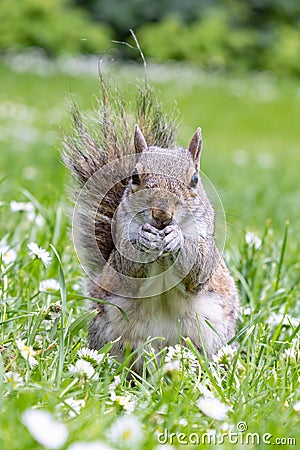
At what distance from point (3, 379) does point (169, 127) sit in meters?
0.81

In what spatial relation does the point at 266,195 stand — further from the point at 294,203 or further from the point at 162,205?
the point at 162,205

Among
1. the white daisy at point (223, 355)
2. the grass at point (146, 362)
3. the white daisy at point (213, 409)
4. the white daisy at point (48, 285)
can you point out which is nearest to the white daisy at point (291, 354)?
the grass at point (146, 362)

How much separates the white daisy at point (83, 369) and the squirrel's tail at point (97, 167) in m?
0.40

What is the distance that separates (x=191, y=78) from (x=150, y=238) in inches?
352

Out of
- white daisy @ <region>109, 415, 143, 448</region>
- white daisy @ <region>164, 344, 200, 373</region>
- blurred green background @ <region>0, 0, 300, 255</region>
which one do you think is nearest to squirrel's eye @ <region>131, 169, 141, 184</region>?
white daisy @ <region>164, 344, 200, 373</region>

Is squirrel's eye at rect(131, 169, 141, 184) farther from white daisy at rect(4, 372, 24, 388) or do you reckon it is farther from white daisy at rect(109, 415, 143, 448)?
white daisy at rect(109, 415, 143, 448)

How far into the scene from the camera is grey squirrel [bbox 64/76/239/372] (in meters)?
1.61

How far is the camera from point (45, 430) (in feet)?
3.36

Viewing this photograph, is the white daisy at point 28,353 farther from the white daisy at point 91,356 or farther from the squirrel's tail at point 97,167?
the squirrel's tail at point 97,167

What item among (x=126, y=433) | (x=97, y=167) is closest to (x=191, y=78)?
(x=97, y=167)

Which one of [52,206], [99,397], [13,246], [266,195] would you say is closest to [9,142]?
[266,195]

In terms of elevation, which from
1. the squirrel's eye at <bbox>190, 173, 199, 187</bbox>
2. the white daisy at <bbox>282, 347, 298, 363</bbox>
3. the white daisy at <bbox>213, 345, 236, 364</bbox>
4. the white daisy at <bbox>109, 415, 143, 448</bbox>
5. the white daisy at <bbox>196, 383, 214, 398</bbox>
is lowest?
the white daisy at <bbox>282, 347, 298, 363</bbox>

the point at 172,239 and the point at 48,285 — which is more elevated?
the point at 172,239

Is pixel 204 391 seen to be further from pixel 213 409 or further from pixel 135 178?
pixel 135 178
